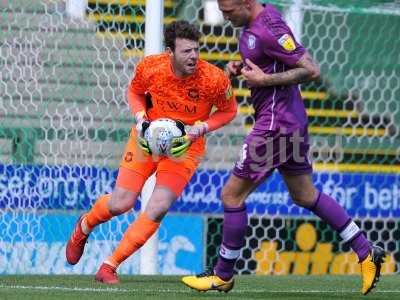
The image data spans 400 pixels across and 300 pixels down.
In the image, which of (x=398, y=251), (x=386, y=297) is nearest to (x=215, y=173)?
(x=398, y=251)

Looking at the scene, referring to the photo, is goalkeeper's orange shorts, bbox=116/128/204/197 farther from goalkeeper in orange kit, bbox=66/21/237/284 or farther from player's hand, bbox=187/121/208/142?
player's hand, bbox=187/121/208/142

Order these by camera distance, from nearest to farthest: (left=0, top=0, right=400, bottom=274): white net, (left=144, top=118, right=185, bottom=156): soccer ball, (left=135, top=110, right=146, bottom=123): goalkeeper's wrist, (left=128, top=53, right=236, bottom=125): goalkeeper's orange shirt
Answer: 1. (left=144, top=118, right=185, bottom=156): soccer ball
2. (left=135, top=110, right=146, bottom=123): goalkeeper's wrist
3. (left=128, top=53, right=236, bottom=125): goalkeeper's orange shirt
4. (left=0, top=0, right=400, bottom=274): white net

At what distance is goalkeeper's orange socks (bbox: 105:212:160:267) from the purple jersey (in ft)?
3.91

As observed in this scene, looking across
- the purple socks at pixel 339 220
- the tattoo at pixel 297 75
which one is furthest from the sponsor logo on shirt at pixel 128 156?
the tattoo at pixel 297 75

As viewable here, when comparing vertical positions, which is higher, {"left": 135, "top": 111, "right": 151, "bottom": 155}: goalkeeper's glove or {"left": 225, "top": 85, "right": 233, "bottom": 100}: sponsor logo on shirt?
{"left": 225, "top": 85, "right": 233, "bottom": 100}: sponsor logo on shirt

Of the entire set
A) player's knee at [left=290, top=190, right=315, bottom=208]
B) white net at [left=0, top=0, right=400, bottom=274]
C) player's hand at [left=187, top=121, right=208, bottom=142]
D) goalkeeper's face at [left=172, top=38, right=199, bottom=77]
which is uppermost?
goalkeeper's face at [left=172, top=38, right=199, bottom=77]

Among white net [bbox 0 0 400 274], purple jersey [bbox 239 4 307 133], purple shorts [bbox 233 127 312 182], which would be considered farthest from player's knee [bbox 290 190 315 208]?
white net [bbox 0 0 400 274]

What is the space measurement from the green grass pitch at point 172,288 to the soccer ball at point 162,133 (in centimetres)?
82

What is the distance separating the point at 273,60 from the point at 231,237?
950 mm

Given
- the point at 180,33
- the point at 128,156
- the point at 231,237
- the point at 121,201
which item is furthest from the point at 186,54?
the point at 231,237

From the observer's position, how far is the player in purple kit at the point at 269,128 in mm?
6312

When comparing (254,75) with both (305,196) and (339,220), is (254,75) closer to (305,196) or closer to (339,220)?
(305,196)

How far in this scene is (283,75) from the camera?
6281 millimetres

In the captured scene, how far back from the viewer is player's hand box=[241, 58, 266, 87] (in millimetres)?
6246
